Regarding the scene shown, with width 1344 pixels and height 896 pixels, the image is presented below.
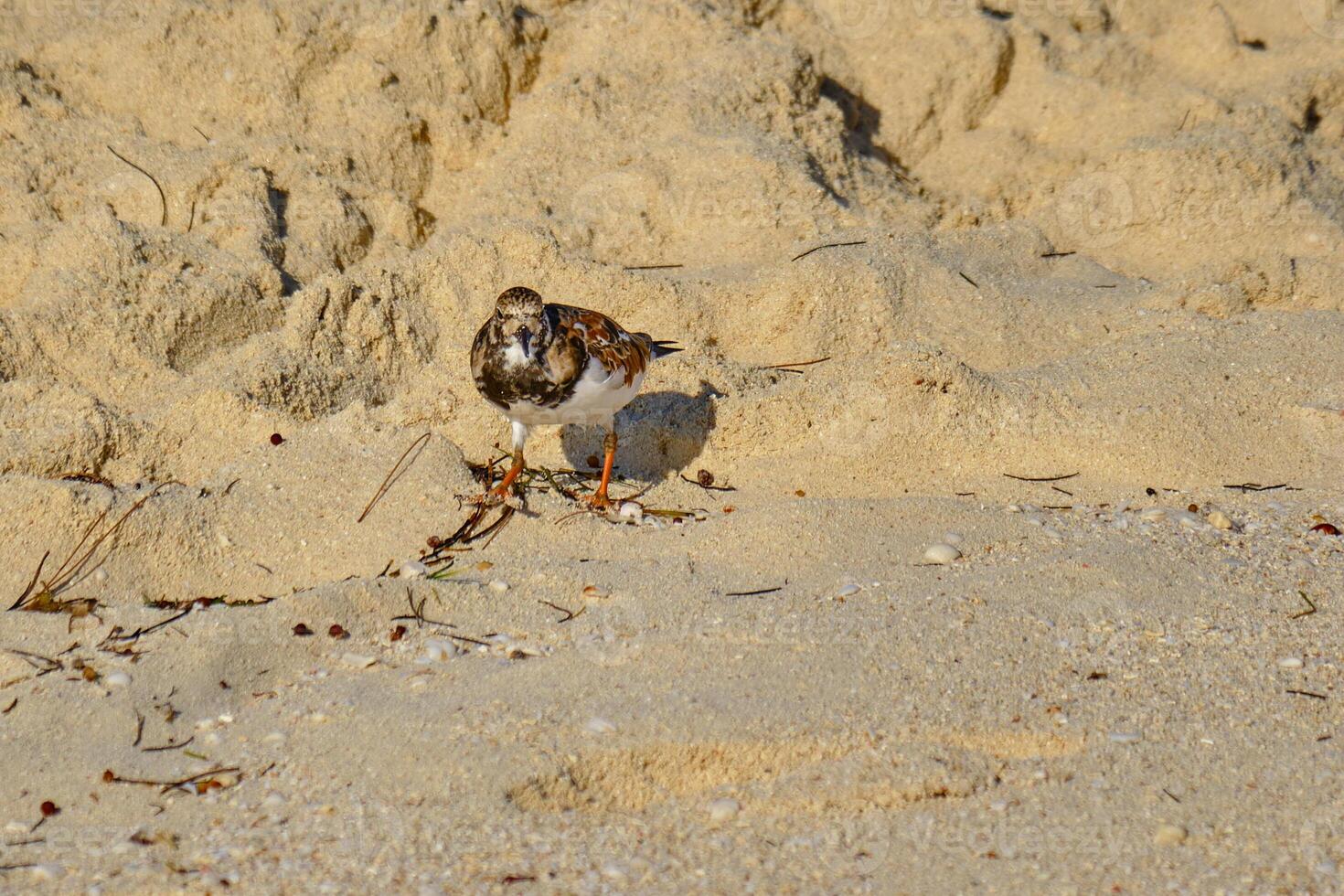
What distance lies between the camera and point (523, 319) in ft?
15.3

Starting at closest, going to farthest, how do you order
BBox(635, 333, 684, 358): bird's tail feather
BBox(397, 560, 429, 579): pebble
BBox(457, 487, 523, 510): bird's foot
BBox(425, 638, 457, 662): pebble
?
BBox(425, 638, 457, 662): pebble < BBox(397, 560, 429, 579): pebble < BBox(457, 487, 523, 510): bird's foot < BBox(635, 333, 684, 358): bird's tail feather

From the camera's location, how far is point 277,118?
6.68 m

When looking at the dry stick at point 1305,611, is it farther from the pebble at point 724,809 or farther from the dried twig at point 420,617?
the dried twig at point 420,617

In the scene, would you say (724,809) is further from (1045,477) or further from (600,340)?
(1045,477)

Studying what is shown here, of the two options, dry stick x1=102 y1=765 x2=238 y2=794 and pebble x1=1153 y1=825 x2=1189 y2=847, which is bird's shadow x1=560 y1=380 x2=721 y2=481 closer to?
dry stick x1=102 y1=765 x2=238 y2=794

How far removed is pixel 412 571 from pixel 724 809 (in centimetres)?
164

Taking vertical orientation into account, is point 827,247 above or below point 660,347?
above

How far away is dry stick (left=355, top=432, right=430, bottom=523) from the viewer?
4.87 m

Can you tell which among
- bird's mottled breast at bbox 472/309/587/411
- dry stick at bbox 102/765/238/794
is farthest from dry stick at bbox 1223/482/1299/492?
dry stick at bbox 102/765/238/794

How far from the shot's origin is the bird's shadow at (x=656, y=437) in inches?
217

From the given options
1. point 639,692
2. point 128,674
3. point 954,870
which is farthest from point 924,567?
point 128,674

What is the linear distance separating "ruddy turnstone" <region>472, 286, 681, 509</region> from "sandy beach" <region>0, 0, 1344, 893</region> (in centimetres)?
40

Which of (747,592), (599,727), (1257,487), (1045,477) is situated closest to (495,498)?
(747,592)

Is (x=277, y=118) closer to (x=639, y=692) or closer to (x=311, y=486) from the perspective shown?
(x=311, y=486)
